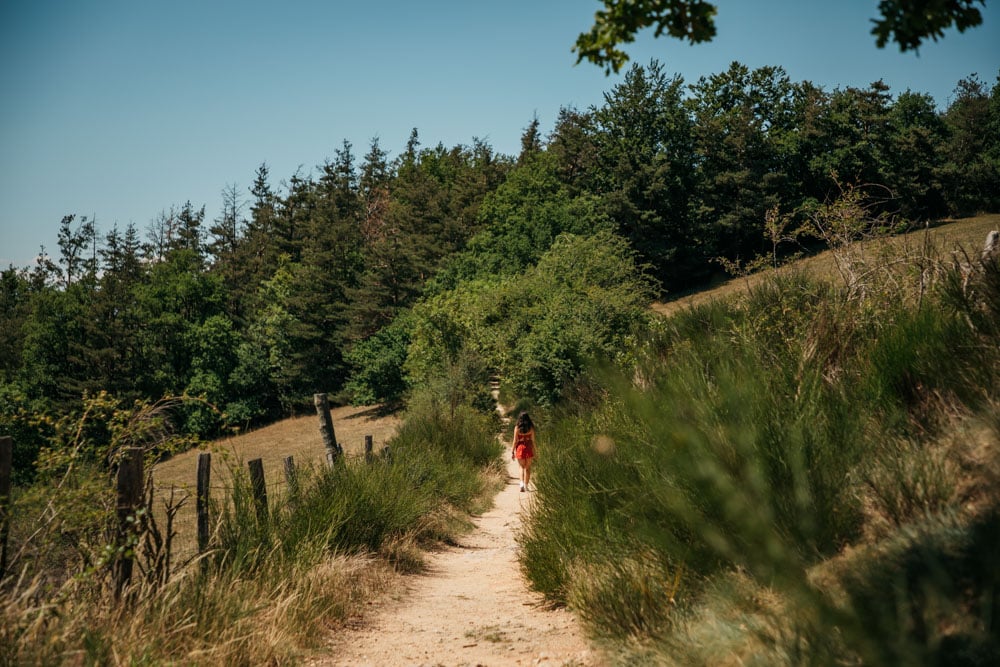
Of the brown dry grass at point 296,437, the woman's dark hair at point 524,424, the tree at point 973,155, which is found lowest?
the brown dry grass at point 296,437

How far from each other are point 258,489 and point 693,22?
16.9 feet

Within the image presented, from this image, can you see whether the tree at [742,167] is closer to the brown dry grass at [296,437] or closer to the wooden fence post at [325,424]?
the brown dry grass at [296,437]

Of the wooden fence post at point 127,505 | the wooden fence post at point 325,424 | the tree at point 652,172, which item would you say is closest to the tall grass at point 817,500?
the wooden fence post at point 127,505

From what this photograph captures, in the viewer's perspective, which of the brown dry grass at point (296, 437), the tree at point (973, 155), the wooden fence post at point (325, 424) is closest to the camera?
the wooden fence post at point (325, 424)

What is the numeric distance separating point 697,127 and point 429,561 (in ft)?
159

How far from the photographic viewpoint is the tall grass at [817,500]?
7.24ft

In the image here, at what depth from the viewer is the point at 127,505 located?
4160 millimetres

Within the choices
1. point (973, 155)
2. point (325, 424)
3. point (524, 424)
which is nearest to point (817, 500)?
point (325, 424)

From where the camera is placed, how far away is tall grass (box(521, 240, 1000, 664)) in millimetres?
2207

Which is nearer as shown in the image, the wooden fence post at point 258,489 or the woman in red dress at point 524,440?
the wooden fence post at point 258,489

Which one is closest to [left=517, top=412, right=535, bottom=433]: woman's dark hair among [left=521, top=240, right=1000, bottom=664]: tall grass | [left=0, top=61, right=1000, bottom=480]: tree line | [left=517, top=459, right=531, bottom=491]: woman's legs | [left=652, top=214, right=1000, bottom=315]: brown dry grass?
[left=517, top=459, right=531, bottom=491]: woman's legs

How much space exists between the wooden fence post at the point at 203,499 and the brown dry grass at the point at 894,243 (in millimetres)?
5435

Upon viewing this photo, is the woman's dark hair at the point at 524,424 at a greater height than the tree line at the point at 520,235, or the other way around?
the tree line at the point at 520,235

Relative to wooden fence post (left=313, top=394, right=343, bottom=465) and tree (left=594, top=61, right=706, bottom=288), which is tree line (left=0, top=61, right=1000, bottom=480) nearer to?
tree (left=594, top=61, right=706, bottom=288)
